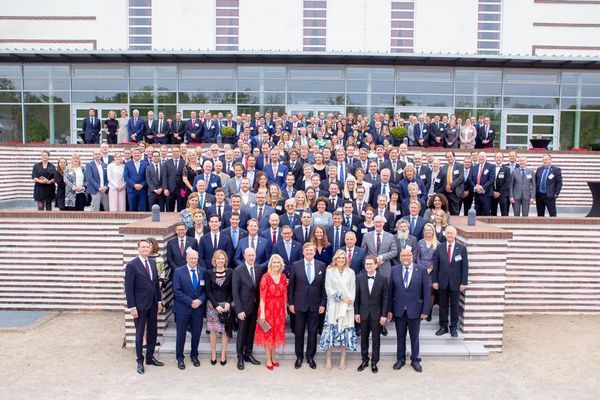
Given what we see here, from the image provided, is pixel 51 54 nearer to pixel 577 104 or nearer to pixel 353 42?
pixel 353 42

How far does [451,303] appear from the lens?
8.52 metres

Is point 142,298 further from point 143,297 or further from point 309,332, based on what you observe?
point 309,332

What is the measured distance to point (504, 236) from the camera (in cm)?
858

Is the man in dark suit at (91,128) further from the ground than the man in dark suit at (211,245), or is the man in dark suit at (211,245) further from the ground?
the man in dark suit at (91,128)

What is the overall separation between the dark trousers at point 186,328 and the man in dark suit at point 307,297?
1291 mm

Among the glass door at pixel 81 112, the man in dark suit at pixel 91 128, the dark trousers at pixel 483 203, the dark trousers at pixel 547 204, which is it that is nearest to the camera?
the dark trousers at pixel 483 203

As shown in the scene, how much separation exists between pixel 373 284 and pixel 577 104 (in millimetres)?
20074

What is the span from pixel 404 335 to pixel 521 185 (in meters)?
6.07

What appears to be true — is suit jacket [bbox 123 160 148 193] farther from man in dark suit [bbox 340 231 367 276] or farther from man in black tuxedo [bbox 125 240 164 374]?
man in dark suit [bbox 340 231 367 276]

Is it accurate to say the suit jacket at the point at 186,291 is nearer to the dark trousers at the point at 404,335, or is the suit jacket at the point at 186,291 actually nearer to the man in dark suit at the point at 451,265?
the dark trousers at the point at 404,335

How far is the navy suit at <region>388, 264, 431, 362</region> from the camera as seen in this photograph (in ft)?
25.3

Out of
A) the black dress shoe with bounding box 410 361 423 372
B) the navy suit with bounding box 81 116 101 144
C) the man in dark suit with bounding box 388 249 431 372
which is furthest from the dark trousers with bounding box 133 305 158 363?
the navy suit with bounding box 81 116 101 144

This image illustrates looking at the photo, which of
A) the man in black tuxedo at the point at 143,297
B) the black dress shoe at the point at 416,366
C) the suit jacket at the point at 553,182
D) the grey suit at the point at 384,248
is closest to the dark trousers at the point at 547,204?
the suit jacket at the point at 553,182

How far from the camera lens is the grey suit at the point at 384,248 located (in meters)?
8.34
